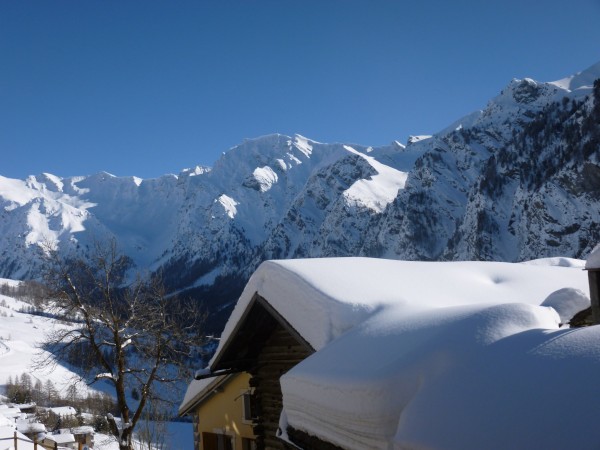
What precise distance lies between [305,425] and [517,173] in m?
108

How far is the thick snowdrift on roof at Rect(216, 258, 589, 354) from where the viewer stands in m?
4.81

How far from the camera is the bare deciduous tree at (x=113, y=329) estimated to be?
41.1 ft

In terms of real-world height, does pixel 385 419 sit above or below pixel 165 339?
above

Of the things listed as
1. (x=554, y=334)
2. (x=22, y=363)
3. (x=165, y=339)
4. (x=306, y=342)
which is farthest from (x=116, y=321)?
(x=22, y=363)

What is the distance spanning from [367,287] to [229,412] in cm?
488

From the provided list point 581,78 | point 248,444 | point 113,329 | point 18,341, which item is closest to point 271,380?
point 248,444

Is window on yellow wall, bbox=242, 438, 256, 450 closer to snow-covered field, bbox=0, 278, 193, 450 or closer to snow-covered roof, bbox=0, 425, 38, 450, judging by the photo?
snow-covered roof, bbox=0, 425, 38, 450

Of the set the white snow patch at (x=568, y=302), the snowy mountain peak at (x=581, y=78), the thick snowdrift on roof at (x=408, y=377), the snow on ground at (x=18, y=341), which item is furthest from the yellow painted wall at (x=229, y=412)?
the snowy mountain peak at (x=581, y=78)

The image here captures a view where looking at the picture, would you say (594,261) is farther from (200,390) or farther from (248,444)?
(200,390)

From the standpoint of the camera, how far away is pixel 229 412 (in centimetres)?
909

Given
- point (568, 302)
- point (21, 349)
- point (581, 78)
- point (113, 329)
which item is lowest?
point (21, 349)

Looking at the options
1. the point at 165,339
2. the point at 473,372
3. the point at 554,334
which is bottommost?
the point at 165,339

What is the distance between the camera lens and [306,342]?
16.5ft

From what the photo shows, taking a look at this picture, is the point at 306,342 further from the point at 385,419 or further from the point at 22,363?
the point at 22,363
